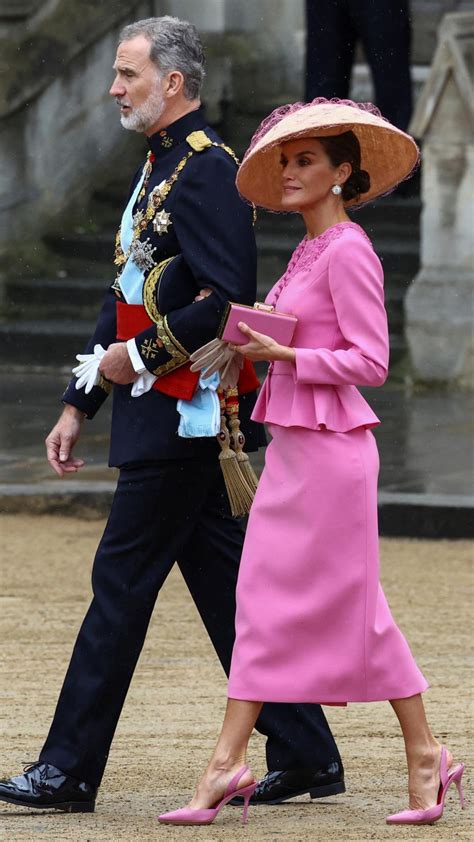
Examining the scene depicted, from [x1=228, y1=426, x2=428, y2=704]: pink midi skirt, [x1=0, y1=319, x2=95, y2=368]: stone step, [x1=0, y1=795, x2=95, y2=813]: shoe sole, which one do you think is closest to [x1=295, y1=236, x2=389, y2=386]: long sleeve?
[x1=228, y1=426, x2=428, y2=704]: pink midi skirt

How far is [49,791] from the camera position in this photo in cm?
469

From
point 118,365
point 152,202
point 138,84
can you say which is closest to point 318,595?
point 118,365

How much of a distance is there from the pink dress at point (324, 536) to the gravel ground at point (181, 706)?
1.12 feet

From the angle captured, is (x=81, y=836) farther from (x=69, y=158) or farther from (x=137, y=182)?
(x=69, y=158)

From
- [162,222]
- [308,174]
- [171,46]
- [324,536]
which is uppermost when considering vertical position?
[171,46]

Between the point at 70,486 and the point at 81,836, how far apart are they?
4.95 m

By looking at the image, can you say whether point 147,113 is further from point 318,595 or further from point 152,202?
point 318,595

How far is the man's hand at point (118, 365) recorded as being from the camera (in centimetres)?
472

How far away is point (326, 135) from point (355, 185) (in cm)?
13

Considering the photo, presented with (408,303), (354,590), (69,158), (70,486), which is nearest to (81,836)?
(354,590)

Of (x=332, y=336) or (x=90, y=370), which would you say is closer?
(x=332, y=336)

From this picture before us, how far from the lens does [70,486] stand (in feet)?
30.9

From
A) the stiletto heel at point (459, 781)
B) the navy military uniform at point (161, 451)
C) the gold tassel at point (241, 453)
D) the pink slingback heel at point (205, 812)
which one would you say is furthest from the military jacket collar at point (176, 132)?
the stiletto heel at point (459, 781)

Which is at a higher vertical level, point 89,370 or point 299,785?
point 89,370
